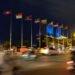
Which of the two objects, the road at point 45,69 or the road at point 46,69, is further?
the road at point 46,69

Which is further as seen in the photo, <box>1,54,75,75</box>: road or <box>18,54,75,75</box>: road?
<box>18,54,75,75</box>: road

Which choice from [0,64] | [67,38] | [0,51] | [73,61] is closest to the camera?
[0,64]

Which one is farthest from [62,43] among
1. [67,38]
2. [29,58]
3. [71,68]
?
[71,68]

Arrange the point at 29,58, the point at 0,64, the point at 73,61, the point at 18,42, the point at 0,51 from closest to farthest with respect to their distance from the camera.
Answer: the point at 0,64, the point at 0,51, the point at 73,61, the point at 29,58, the point at 18,42

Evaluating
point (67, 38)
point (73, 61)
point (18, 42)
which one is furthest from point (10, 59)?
point (67, 38)

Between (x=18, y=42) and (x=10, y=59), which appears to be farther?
(x=18, y=42)

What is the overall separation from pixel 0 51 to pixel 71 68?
31.4 ft

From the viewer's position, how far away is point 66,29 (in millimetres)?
141625

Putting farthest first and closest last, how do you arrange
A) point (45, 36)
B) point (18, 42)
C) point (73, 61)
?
point (45, 36), point (18, 42), point (73, 61)

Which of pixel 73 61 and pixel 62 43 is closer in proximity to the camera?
pixel 73 61

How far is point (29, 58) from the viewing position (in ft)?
169

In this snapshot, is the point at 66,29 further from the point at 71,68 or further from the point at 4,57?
the point at 4,57

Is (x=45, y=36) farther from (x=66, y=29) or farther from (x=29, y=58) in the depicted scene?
(x=29, y=58)

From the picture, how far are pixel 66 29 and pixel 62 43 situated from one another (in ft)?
30.5
